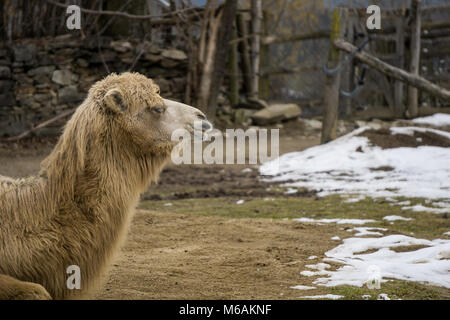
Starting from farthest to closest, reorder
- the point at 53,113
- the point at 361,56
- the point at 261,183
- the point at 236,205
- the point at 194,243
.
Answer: the point at 53,113
the point at 361,56
the point at 261,183
the point at 236,205
the point at 194,243

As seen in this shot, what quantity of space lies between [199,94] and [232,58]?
7.88 feet

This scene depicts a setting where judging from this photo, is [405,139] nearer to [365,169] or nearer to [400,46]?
[365,169]

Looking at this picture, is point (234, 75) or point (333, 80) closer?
point (333, 80)

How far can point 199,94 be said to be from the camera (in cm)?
1441

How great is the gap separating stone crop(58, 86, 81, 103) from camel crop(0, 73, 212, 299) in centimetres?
1028

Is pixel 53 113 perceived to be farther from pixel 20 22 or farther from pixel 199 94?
pixel 199 94

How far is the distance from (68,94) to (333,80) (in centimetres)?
612

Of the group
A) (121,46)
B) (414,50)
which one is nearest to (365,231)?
(121,46)

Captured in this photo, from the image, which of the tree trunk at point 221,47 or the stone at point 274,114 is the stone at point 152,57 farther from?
the stone at point 274,114

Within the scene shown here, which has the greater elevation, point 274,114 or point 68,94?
point 68,94

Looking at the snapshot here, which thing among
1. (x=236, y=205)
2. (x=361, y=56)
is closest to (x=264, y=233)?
(x=236, y=205)

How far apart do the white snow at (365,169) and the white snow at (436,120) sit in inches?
116

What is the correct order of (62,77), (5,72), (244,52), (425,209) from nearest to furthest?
(425,209) → (5,72) → (62,77) → (244,52)

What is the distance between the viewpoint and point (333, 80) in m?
11.1
